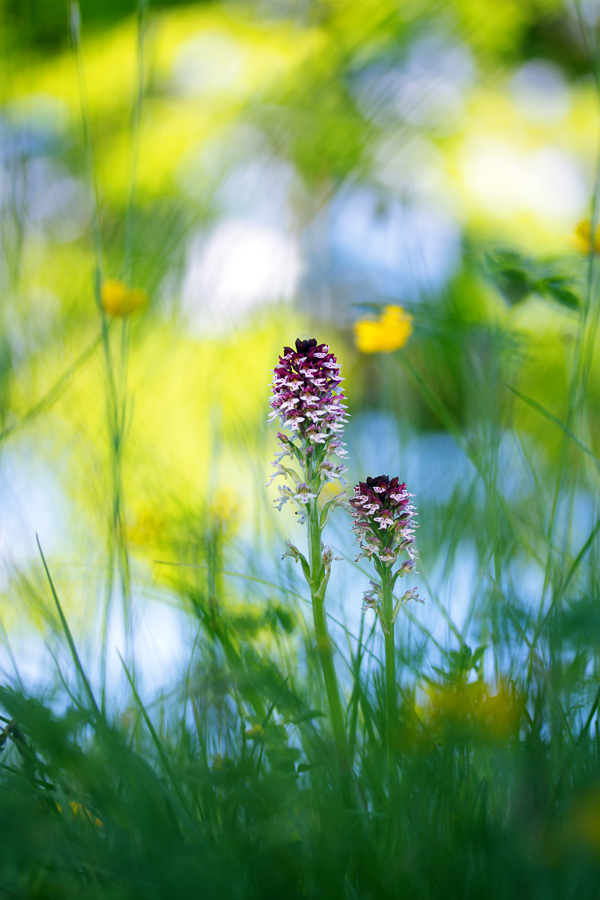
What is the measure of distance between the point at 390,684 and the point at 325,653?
0.06 m

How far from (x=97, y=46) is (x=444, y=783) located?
13.2 ft

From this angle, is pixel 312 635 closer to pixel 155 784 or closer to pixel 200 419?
pixel 155 784

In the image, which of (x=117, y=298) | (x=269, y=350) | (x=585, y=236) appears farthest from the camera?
(x=269, y=350)

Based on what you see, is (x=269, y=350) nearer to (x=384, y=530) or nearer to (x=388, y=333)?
(x=388, y=333)

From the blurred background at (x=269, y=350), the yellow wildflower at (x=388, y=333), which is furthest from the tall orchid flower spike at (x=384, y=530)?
the yellow wildflower at (x=388, y=333)

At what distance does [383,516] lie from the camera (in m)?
0.53

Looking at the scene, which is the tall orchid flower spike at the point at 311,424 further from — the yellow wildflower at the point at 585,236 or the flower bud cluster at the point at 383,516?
the yellow wildflower at the point at 585,236

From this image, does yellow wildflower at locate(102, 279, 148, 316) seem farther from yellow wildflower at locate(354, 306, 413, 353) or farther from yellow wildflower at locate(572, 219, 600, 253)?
yellow wildflower at locate(572, 219, 600, 253)

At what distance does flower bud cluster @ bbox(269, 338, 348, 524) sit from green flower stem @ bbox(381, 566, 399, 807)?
0.10 m

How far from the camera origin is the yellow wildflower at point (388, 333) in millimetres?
1070

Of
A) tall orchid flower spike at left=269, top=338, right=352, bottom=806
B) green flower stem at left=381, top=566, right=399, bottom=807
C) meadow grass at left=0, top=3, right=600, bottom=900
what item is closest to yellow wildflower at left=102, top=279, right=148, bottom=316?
meadow grass at left=0, top=3, right=600, bottom=900

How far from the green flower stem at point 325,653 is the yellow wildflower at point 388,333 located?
61cm

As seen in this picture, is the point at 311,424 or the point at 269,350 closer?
the point at 311,424

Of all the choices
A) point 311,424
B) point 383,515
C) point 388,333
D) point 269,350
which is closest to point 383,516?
point 383,515
